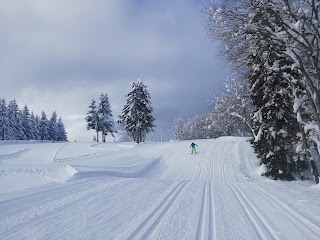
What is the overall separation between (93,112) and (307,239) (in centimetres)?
7236

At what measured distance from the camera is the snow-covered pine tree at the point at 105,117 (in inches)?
2908

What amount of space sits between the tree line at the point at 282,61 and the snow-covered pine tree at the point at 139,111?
37234 millimetres

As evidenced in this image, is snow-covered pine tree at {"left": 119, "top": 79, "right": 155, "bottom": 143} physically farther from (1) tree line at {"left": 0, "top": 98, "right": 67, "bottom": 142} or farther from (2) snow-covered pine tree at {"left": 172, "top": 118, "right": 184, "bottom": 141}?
(2) snow-covered pine tree at {"left": 172, "top": 118, "right": 184, "bottom": 141}

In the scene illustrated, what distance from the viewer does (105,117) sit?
74.5m

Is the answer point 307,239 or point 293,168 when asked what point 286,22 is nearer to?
point 307,239

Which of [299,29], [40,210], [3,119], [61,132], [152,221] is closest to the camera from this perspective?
[152,221]

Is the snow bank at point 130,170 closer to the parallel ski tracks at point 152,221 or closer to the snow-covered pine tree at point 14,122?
the parallel ski tracks at point 152,221

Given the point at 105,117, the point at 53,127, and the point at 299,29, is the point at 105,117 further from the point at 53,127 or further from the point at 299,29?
the point at 299,29

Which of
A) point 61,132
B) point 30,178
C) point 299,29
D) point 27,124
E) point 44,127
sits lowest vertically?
point 30,178

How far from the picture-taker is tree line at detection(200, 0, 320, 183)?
12306mm

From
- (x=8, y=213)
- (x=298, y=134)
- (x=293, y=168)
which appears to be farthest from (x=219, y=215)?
(x=293, y=168)

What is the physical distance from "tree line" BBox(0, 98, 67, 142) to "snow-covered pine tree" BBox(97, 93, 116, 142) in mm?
21191

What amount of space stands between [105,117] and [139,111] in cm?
1642

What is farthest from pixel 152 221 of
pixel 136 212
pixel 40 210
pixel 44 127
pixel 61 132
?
pixel 61 132
